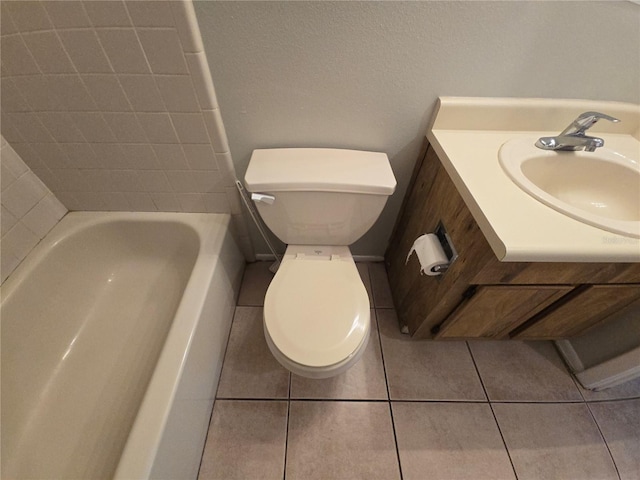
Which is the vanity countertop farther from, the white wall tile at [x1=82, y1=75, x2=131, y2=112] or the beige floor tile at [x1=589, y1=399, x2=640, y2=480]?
the white wall tile at [x1=82, y1=75, x2=131, y2=112]

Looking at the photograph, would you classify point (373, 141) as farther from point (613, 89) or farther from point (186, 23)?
point (613, 89)

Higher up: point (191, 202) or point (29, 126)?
point (29, 126)

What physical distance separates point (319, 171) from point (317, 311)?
465mm

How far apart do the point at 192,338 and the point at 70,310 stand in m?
0.68

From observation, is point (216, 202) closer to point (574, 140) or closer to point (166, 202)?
point (166, 202)

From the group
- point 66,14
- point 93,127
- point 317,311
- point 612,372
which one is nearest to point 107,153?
point 93,127

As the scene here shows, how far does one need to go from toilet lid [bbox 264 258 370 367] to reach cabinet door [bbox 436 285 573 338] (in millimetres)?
345

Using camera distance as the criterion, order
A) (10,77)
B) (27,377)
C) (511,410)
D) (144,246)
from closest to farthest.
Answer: (10,77), (27,377), (511,410), (144,246)

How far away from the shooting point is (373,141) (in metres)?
1.01

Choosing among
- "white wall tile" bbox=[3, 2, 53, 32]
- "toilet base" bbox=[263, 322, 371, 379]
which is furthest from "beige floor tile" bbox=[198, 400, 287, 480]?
"white wall tile" bbox=[3, 2, 53, 32]

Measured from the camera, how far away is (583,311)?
3.06 feet

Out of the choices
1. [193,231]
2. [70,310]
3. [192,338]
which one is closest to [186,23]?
[193,231]

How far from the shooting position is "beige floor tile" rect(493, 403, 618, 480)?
3.20 feet

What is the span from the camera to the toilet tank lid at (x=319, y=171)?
2.89ft
